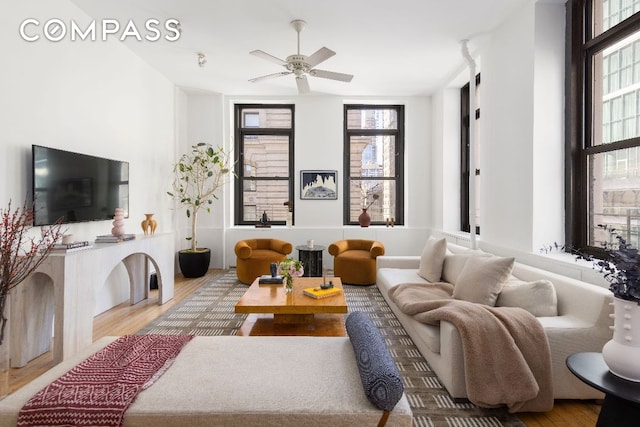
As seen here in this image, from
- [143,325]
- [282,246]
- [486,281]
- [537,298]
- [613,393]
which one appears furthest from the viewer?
[282,246]

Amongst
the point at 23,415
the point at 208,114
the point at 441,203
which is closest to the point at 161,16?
the point at 208,114

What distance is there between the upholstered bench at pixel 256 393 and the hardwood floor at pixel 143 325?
3.82 feet

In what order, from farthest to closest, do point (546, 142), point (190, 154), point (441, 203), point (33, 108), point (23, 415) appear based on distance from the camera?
point (190, 154)
point (441, 203)
point (546, 142)
point (33, 108)
point (23, 415)

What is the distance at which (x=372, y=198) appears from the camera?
6.51 metres

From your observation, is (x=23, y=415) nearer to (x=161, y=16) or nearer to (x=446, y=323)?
(x=446, y=323)

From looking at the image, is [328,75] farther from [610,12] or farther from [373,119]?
[373,119]

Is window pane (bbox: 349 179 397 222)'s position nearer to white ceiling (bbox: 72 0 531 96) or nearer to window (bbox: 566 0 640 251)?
white ceiling (bbox: 72 0 531 96)

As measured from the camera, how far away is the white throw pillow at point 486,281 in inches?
102

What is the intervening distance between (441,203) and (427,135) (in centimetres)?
135

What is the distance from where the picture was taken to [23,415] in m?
1.25

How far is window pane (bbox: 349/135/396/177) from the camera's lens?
6.54 m

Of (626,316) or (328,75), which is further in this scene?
(328,75)

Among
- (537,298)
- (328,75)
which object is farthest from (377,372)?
(328,75)

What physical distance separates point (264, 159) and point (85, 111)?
329cm
